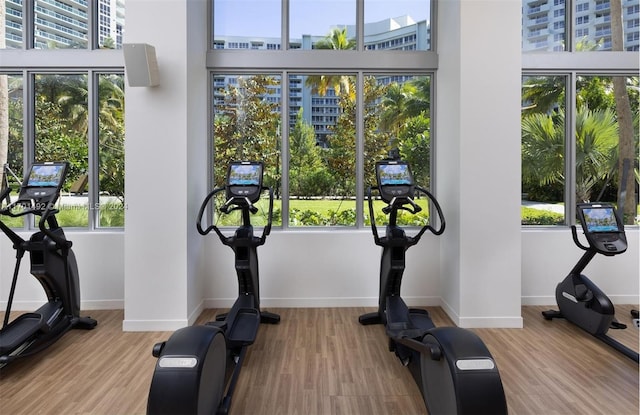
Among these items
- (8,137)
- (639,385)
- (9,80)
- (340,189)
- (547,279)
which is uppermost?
(9,80)

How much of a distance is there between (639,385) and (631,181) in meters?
3.06

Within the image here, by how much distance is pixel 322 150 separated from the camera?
196 inches

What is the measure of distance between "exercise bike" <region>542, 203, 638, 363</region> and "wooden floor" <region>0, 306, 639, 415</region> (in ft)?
0.46

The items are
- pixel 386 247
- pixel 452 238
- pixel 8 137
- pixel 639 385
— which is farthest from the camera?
pixel 8 137

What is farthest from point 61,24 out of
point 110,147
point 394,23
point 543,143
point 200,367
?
point 543,143

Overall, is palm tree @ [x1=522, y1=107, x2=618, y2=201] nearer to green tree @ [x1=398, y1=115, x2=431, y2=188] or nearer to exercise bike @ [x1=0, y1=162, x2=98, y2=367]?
green tree @ [x1=398, y1=115, x2=431, y2=188]

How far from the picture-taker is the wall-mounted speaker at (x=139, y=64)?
3771 millimetres

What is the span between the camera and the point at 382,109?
4.96m

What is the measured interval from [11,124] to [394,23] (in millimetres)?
4760

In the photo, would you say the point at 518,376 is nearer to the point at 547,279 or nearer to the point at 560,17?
the point at 547,279

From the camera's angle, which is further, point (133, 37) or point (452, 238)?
point (452, 238)

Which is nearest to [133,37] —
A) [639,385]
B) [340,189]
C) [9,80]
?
[9,80]

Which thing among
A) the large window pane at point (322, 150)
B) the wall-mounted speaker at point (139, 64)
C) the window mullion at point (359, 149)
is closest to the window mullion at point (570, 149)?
the window mullion at point (359, 149)

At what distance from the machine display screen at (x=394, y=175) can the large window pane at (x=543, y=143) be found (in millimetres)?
1954
